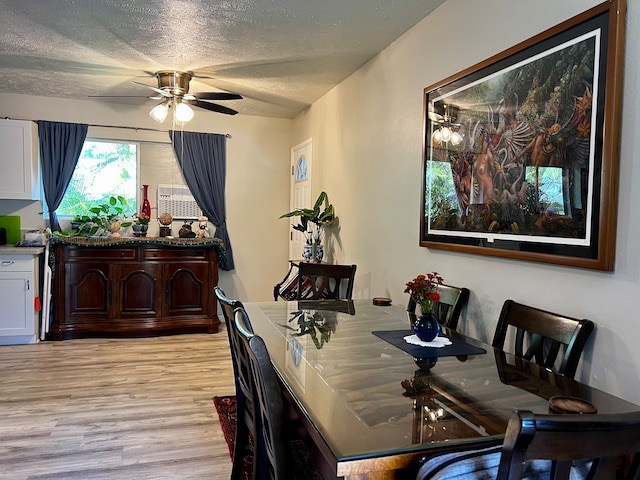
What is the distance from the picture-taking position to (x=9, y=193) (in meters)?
4.71

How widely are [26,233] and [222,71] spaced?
2.75 meters

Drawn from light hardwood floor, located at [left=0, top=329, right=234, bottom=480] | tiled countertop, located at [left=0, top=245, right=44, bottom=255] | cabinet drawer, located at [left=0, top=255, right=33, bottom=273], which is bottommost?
light hardwood floor, located at [left=0, top=329, right=234, bottom=480]

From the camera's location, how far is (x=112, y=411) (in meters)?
3.04

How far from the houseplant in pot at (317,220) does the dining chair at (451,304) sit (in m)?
1.98

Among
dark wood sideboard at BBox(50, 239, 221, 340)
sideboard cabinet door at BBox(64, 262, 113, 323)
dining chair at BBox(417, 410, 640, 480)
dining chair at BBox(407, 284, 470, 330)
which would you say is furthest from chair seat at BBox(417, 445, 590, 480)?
sideboard cabinet door at BBox(64, 262, 113, 323)

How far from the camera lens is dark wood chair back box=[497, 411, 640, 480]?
31.2 inches

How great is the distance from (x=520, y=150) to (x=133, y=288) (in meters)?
4.15

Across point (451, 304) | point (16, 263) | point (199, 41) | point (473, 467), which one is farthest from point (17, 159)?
point (473, 467)

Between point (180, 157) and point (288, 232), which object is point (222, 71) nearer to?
point (180, 157)

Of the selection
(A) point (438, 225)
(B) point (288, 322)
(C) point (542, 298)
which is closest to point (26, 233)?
(B) point (288, 322)

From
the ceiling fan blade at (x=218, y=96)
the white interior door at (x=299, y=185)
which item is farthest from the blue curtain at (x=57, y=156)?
the white interior door at (x=299, y=185)

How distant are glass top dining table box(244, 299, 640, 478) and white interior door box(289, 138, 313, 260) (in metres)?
3.28

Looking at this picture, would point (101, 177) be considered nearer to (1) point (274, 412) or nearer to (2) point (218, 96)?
(2) point (218, 96)

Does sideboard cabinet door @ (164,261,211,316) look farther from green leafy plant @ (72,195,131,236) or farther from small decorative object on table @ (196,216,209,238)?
green leafy plant @ (72,195,131,236)
